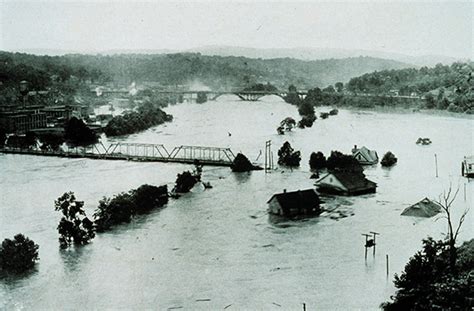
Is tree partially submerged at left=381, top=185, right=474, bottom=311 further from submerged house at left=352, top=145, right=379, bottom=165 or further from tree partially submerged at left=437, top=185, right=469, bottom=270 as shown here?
submerged house at left=352, top=145, right=379, bottom=165

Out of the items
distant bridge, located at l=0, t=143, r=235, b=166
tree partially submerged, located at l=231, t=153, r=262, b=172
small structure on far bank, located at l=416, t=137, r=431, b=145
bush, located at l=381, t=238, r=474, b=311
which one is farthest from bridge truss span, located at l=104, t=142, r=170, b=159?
bush, located at l=381, t=238, r=474, b=311

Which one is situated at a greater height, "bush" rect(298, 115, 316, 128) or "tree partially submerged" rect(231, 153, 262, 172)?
"bush" rect(298, 115, 316, 128)

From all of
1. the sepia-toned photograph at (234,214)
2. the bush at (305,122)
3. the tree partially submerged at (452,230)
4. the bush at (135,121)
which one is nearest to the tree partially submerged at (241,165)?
the sepia-toned photograph at (234,214)

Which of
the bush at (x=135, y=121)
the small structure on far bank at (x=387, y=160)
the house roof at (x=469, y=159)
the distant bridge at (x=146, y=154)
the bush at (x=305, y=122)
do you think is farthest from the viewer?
the bush at (x=305, y=122)

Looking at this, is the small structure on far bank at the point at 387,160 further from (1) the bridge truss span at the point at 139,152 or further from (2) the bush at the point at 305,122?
(2) the bush at the point at 305,122

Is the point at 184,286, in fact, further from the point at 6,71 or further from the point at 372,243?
the point at 6,71

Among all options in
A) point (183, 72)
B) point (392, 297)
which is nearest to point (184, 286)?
point (392, 297)

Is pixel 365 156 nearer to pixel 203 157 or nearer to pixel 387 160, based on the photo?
pixel 387 160
